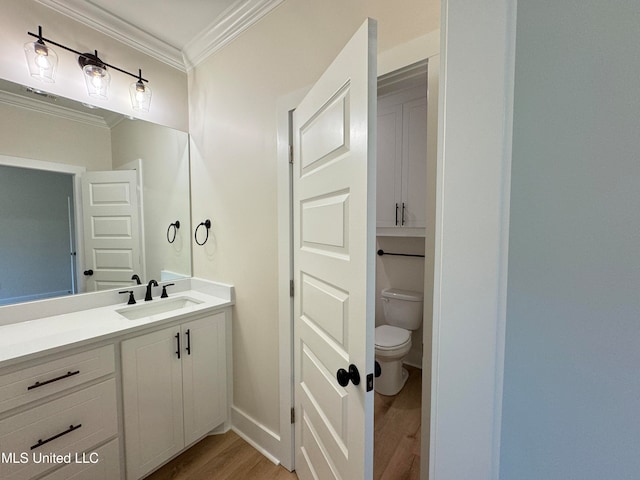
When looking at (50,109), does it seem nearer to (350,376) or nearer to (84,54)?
(84,54)

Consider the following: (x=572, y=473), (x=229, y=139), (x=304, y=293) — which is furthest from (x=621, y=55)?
(x=229, y=139)

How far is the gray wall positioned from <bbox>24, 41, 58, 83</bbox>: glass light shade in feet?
6.83

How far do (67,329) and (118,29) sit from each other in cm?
181

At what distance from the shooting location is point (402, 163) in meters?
2.40

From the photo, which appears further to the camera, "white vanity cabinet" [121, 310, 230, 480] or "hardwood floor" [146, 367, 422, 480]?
"hardwood floor" [146, 367, 422, 480]

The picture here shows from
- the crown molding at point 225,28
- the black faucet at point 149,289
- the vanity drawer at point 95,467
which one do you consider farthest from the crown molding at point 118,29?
the vanity drawer at point 95,467

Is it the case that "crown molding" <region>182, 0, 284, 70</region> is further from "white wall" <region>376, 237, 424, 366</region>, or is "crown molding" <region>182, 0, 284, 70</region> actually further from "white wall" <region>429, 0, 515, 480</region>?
"white wall" <region>376, 237, 424, 366</region>

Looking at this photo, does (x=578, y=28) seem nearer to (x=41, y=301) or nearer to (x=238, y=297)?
(x=238, y=297)

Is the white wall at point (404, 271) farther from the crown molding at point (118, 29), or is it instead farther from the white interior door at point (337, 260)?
the crown molding at point (118, 29)

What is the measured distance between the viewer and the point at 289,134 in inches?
54.6

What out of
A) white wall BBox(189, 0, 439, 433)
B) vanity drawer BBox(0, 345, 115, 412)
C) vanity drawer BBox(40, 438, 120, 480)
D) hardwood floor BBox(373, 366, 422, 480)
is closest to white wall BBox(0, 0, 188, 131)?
white wall BBox(189, 0, 439, 433)

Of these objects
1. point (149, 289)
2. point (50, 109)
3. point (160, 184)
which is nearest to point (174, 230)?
point (160, 184)

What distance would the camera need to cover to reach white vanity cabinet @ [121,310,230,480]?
131cm

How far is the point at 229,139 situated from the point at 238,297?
42.4 inches
